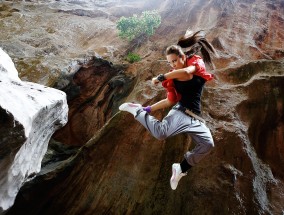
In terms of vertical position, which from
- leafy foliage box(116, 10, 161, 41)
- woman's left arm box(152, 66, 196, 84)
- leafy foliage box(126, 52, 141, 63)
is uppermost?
woman's left arm box(152, 66, 196, 84)

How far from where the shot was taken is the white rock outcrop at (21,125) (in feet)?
12.4

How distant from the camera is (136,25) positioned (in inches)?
616

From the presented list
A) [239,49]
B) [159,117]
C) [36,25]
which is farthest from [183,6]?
[159,117]

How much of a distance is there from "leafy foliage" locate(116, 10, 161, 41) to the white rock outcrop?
32.6 ft

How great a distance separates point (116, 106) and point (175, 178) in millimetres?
5969

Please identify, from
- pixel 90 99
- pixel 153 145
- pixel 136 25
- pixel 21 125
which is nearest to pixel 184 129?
pixel 21 125

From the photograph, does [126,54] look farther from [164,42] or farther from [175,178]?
[175,178]

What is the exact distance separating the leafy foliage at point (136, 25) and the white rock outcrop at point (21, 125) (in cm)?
995

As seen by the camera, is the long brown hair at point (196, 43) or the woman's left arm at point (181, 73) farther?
the long brown hair at point (196, 43)

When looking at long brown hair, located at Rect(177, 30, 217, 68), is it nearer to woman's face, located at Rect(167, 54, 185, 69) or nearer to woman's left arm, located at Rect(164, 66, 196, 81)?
woman's face, located at Rect(167, 54, 185, 69)

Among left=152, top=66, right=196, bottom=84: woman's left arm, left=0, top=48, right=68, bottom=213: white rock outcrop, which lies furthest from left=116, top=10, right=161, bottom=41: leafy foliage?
left=152, top=66, right=196, bottom=84: woman's left arm

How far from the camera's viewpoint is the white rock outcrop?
377cm

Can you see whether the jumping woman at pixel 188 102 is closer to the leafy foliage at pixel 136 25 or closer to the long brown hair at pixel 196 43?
the long brown hair at pixel 196 43

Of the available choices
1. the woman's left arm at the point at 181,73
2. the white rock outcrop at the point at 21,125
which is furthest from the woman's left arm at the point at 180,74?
the white rock outcrop at the point at 21,125
